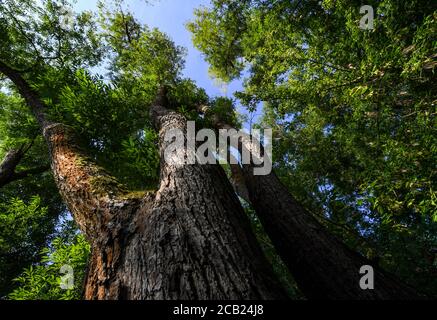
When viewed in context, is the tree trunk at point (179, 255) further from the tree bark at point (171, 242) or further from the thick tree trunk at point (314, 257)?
the thick tree trunk at point (314, 257)

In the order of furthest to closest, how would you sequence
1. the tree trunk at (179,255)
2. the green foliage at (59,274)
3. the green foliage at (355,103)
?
the green foliage at (59,274) < the green foliage at (355,103) < the tree trunk at (179,255)

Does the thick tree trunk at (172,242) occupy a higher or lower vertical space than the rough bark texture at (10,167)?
lower

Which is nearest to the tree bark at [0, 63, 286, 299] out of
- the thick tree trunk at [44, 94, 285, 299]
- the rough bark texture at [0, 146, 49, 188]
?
the thick tree trunk at [44, 94, 285, 299]

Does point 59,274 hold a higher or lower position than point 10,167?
lower

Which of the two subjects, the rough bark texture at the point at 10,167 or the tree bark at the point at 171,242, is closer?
the tree bark at the point at 171,242

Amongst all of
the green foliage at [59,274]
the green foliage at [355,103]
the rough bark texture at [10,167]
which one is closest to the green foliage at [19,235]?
the rough bark texture at [10,167]

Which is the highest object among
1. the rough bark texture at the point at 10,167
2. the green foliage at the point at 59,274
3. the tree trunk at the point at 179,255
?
the rough bark texture at the point at 10,167

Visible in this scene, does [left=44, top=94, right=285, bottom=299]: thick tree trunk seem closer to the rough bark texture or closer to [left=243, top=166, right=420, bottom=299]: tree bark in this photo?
[left=243, top=166, right=420, bottom=299]: tree bark

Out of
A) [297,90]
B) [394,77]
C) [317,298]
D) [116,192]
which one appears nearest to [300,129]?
[297,90]

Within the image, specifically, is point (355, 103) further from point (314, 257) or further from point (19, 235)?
point (19, 235)

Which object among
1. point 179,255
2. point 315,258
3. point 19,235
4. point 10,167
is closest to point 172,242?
point 179,255

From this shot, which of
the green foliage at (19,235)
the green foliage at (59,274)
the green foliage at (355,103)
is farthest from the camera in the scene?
the green foliage at (19,235)
